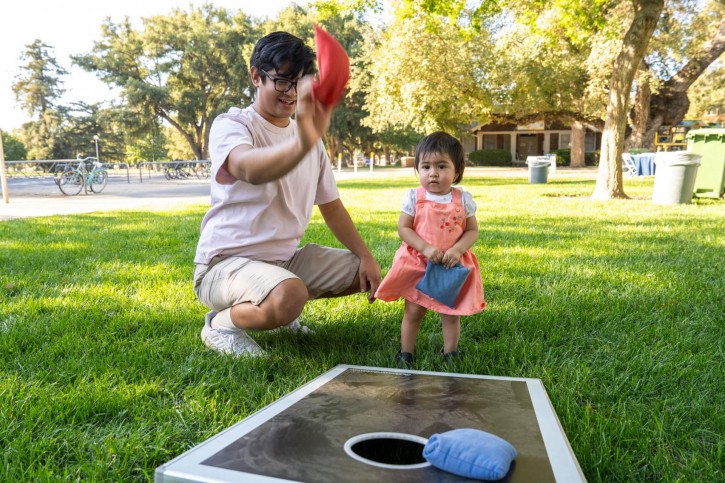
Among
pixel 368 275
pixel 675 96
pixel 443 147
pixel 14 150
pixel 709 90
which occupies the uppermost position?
pixel 709 90

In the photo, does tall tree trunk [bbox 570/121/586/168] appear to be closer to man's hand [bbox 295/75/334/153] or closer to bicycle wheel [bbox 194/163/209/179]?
bicycle wheel [bbox 194/163/209/179]

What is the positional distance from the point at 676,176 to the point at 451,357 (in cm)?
864

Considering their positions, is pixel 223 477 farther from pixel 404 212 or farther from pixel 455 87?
pixel 455 87

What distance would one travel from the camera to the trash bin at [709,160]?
391 inches

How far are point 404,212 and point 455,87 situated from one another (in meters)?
15.7

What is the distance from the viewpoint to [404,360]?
2436 mm

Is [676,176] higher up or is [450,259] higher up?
[676,176]

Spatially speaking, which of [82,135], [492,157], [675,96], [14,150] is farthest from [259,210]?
[14,150]

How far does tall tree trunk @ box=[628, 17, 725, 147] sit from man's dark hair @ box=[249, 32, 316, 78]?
2329 cm

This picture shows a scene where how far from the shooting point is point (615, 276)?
396 centimetres

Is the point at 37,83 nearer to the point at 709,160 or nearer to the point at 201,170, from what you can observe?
the point at 201,170

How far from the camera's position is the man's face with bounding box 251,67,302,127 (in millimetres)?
2236

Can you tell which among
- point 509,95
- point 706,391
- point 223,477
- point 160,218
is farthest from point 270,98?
point 509,95

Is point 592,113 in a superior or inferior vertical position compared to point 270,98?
superior
